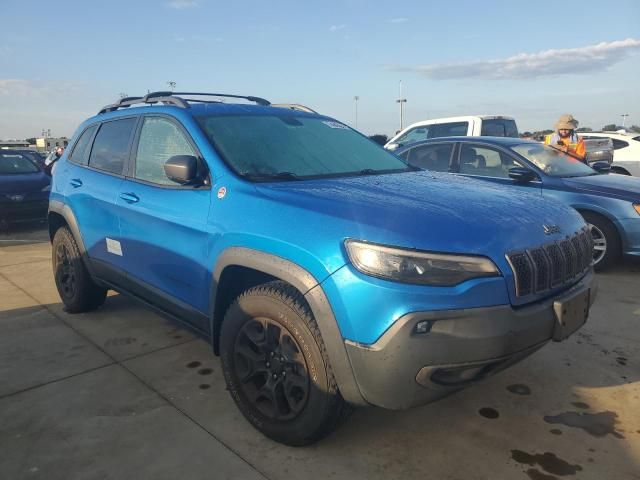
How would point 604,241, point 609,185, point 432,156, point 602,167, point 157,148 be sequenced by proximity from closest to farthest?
point 157,148, point 604,241, point 609,185, point 602,167, point 432,156

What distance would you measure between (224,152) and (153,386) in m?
1.51

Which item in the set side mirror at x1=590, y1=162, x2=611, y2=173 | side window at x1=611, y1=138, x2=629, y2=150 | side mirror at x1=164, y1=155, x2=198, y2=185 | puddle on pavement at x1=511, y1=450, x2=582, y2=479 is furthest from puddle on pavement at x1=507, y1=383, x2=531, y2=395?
side window at x1=611, y1=138, x2=629, y2=150

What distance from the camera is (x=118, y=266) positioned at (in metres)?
3.63

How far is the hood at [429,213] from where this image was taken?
210 cm

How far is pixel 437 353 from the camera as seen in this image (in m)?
2.00

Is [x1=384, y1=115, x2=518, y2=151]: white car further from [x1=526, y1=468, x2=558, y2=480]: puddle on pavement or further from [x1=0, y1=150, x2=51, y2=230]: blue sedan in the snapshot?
[x1=526, y1=468, x2=558, y2=480]: puddle on pavement

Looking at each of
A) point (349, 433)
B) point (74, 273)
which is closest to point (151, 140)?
point (74, 273)

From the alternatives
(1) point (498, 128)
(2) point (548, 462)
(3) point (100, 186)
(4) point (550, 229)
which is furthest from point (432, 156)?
(2) point (548, 462)

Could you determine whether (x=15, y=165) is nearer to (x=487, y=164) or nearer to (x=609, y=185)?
(x=487, y=164)

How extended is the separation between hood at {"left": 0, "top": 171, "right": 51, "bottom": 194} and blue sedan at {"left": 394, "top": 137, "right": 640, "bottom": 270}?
21.5ft

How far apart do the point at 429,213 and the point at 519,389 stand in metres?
1.50

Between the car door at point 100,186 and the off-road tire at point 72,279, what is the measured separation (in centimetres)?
29

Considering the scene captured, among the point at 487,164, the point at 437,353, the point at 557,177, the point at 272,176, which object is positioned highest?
the point at 272,176

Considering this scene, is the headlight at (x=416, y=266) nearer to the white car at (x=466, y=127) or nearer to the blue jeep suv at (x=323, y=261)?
the blue jeep suv at (x=323, y=261)
